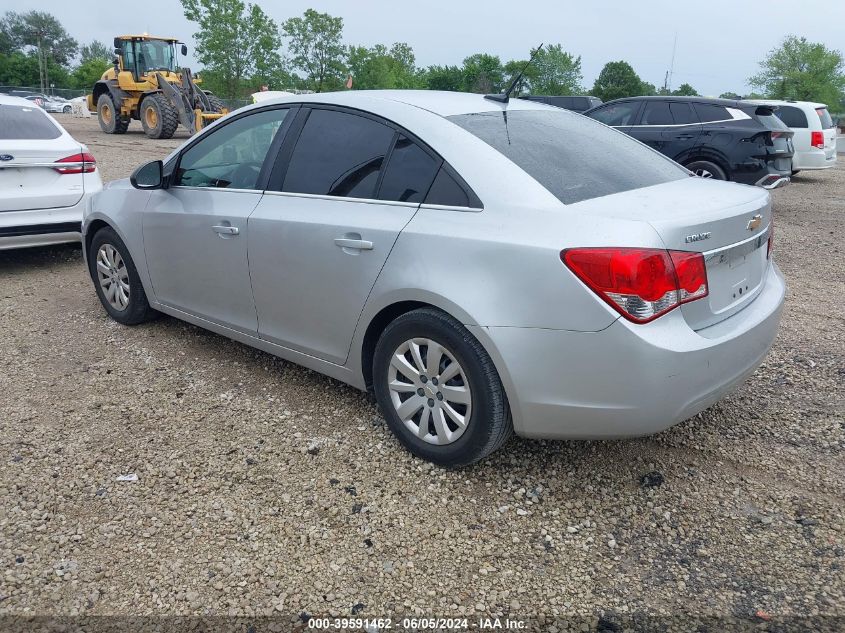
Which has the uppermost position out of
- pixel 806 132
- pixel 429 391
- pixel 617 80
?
pixel 617 80

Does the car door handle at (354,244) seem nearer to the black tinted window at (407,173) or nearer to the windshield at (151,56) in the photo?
the black tinted window at (407,173)

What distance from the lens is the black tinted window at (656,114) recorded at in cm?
1125

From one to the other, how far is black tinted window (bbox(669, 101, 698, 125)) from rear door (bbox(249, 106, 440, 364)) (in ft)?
28.4

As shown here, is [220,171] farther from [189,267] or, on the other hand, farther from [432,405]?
[432,405]

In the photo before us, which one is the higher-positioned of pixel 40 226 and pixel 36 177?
pixel 36 177

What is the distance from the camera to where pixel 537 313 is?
2762 mm

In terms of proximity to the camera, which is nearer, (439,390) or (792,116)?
(439,390)

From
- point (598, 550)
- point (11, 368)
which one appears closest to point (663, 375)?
point (598, 550)

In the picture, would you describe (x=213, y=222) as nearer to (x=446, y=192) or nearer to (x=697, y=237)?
(x=446, y=192)

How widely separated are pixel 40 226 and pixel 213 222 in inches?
124

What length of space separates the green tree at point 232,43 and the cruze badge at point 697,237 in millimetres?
50282

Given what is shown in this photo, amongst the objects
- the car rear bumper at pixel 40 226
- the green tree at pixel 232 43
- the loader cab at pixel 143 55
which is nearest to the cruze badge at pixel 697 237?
the car rear bumper at pixel 40 226

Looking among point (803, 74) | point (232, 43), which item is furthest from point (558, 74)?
point (232, 43)

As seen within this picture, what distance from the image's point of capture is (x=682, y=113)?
36.3ft
